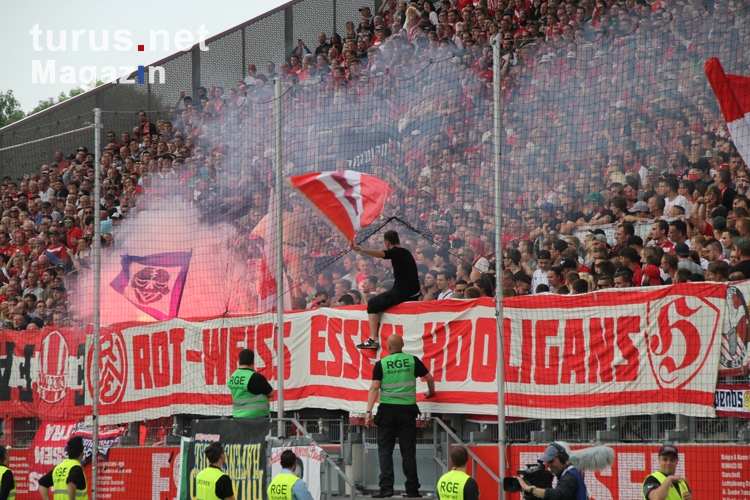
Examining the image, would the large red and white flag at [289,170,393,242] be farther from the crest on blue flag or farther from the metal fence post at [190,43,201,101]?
the metal fence post at [190,43,201,101]

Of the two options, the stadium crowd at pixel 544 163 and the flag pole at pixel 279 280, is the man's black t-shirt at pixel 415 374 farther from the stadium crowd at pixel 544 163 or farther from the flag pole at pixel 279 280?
the flag pole at pixel 279 280

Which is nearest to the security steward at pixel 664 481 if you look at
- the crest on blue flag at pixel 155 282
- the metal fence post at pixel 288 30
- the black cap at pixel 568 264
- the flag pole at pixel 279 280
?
the black cap at pixel 568 264

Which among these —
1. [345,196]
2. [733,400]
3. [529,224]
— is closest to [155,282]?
[345,196]

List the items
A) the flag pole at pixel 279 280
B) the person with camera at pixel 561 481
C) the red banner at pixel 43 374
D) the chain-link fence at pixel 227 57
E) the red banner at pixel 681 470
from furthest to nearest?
the chain-link fence at pixel 227 57 → the red banner at pixel 43 374 → the flag pole at pixel 279 280 → the red banner at pixel 681 470 → the person with camera at pixel 561 481

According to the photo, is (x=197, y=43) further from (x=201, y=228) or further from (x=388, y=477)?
(x=388, y=477)

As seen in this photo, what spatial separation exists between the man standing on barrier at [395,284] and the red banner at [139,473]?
12.7ft

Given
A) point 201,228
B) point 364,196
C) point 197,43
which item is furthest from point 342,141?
point 197,43

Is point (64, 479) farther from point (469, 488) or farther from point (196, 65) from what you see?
point (196, 65)

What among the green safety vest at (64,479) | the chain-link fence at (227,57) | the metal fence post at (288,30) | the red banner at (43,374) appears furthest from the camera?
the metal fence post at (288,30)

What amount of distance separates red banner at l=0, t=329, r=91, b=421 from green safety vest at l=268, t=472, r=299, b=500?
→ 627 cm

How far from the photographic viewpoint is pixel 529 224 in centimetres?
1250

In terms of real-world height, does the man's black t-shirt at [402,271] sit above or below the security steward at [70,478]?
above

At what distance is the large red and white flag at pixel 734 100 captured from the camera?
1084 cm

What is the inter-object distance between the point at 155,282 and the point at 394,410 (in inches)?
238
